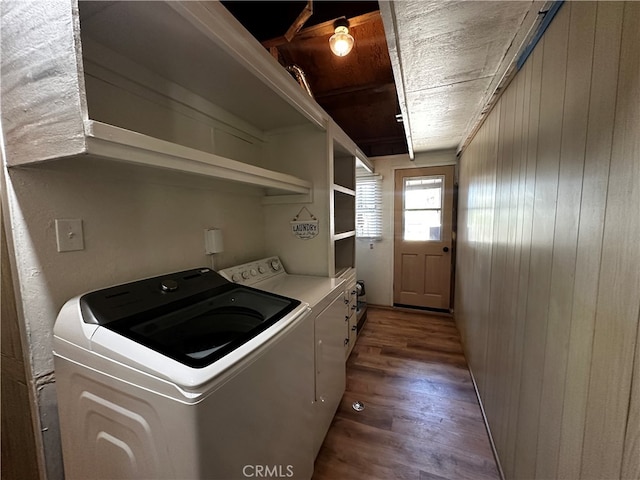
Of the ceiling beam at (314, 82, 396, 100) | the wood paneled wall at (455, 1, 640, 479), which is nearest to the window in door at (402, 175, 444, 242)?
the ceiling beam at (314, 82, 396, 100)

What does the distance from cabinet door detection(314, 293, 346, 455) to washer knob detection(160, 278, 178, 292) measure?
2.26 feet

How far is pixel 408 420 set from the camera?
1.76 m

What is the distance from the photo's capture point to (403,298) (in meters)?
3.78

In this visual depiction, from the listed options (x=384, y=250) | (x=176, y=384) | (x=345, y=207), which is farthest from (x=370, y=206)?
(x=176, y=384)

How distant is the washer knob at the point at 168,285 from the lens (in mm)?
1077

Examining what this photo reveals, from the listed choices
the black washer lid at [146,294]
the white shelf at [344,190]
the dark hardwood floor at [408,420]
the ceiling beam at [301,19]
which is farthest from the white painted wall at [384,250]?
the black washer lid at [146,294]

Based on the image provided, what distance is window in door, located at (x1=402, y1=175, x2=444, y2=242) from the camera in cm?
351

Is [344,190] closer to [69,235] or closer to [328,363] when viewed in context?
[328,363]

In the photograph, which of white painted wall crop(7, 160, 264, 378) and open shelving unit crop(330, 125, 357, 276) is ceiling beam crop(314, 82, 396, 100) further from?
white painted wall crop(7, 160, 264, 378)

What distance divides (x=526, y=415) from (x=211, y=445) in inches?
49.3

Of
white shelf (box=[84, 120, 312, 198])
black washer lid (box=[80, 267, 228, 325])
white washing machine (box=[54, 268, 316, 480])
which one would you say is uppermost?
white shelf (box=[84, 120, 312, 198])

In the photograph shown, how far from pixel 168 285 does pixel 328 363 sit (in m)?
1.01

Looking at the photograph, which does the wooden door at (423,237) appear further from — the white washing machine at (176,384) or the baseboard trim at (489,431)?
the white washing machine at (176,384)

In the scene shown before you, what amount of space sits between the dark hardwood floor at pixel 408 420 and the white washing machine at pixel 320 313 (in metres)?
0.18
